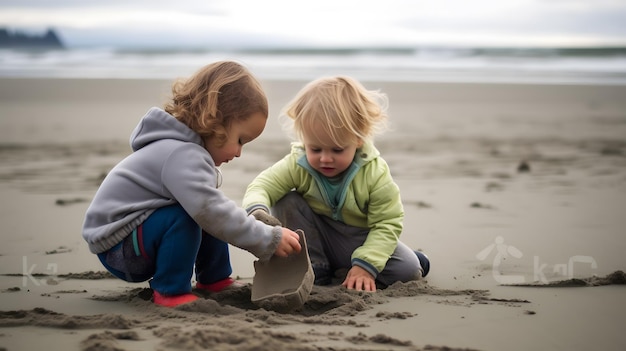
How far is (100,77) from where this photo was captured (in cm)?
1316

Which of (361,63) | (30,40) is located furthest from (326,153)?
(30,40)

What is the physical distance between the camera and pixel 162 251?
8.49 feet

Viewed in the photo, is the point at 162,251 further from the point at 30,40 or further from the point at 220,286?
the point at 30,40

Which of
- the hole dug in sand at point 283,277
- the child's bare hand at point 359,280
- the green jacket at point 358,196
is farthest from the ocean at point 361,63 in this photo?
the hole dug in sand at point 283,277

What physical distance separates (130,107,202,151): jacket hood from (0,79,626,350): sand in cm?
58

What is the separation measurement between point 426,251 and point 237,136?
51.0 inches

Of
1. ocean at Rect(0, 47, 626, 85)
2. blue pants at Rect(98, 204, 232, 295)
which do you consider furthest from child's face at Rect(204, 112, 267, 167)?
ocean at Rect(0, 47, 626, 85)

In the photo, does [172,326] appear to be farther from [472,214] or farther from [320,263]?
[472,214]

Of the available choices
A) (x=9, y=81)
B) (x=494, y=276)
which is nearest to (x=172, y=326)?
(x=494, y=276)

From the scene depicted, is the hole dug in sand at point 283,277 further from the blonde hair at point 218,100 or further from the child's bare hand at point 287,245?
the blonde hair at point 218,100

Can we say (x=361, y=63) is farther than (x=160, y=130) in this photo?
Yes

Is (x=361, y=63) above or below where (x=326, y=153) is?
above

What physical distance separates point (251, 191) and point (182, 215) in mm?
592

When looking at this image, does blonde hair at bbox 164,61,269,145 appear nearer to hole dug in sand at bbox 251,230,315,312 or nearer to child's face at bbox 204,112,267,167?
child's face at bbox 204,112,267,167
